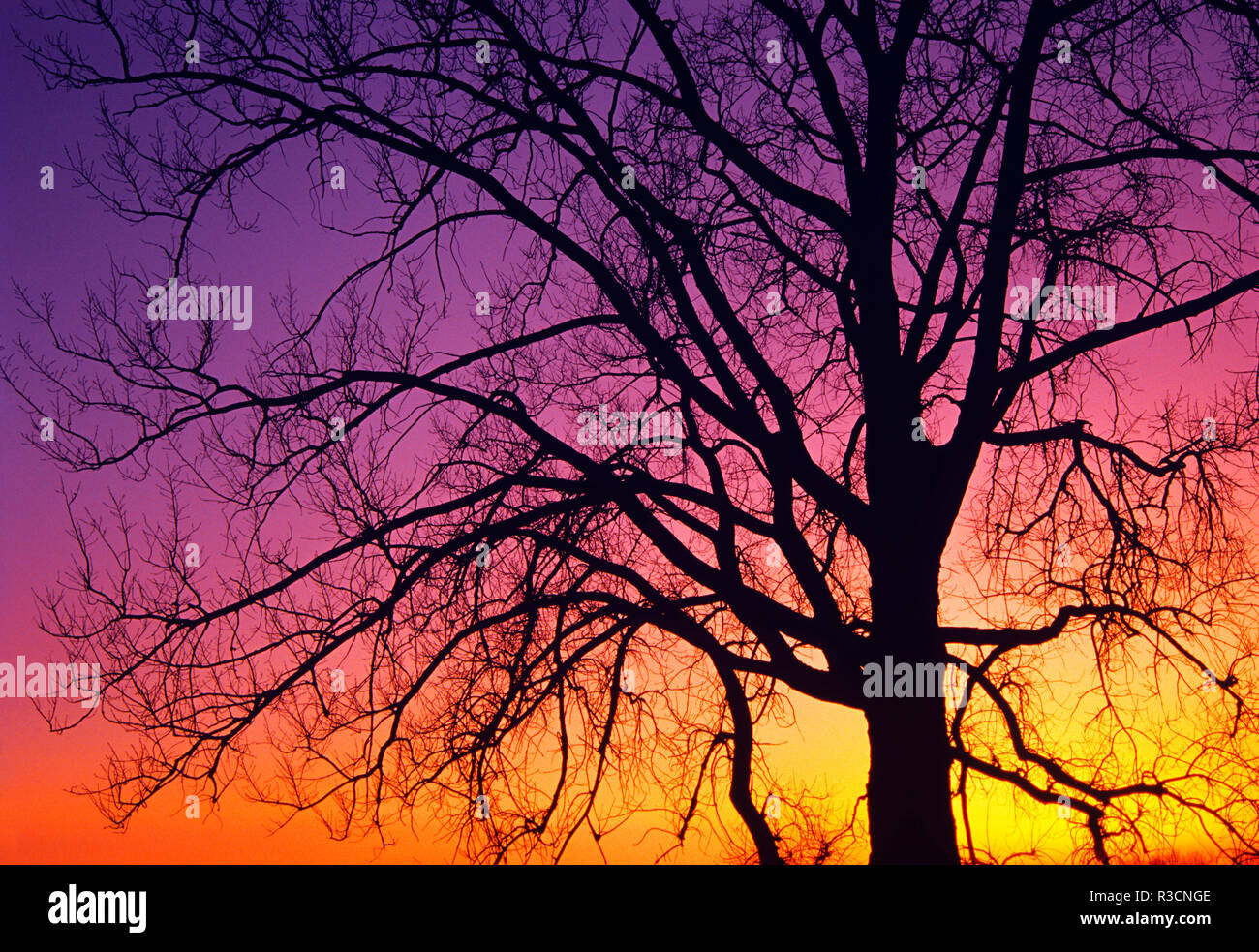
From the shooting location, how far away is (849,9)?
8.48 meters

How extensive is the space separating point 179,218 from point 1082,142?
675 centimetres

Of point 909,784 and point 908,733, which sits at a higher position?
point 908,733

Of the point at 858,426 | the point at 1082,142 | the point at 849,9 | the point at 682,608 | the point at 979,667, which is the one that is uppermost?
the point at 849,9
